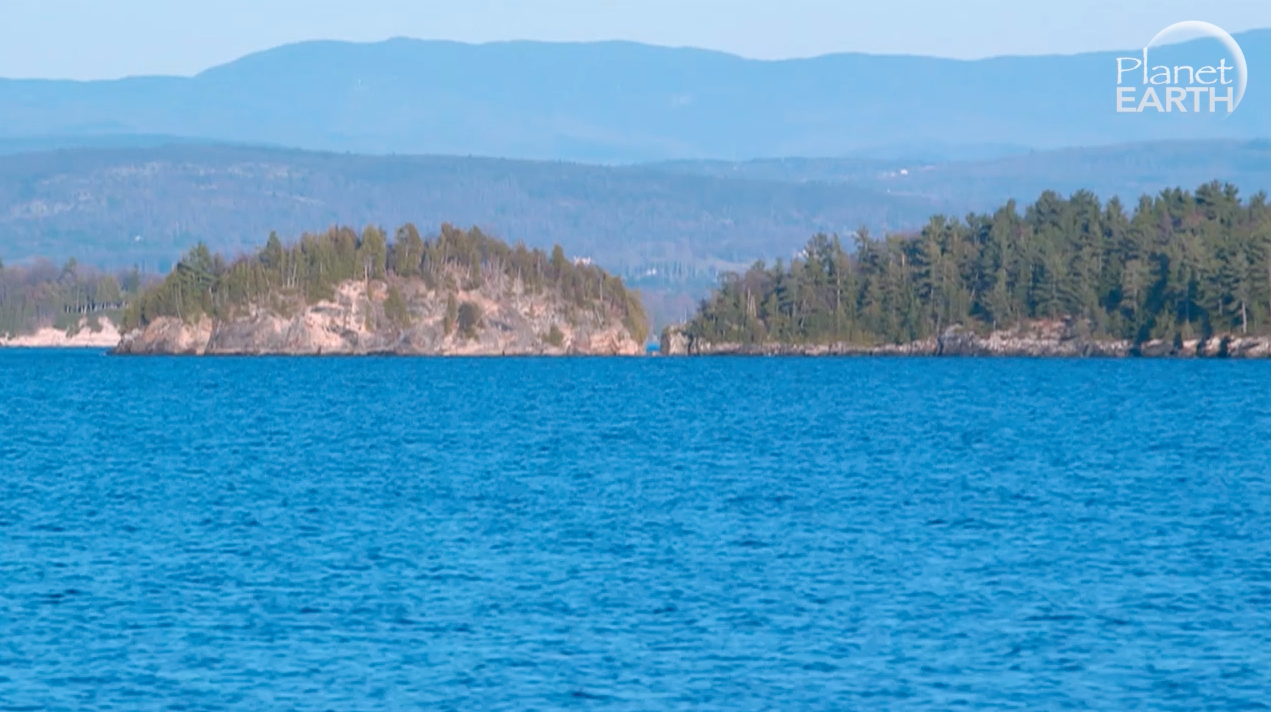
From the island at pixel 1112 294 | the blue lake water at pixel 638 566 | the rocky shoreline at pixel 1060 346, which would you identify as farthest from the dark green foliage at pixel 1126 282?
the blue lake water at pixel 638 566

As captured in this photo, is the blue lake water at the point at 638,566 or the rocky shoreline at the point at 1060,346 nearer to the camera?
the blue lake water at the point at 638,566

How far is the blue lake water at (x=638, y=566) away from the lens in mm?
27797

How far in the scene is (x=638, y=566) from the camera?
125ft

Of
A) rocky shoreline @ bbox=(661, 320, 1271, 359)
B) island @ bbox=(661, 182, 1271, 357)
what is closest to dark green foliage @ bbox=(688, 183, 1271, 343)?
island @ bbox=(661, 182, 1271, 357)

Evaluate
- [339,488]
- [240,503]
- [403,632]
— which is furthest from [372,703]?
[339,488]

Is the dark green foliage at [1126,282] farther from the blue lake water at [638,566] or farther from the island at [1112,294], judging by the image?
the blue lake water at [638,566]

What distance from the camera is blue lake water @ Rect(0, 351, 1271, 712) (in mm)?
27797

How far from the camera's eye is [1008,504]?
48.9m

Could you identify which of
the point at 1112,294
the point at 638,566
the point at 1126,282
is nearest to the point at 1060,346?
the point at 1112,294

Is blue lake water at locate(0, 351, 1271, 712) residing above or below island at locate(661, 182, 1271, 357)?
below

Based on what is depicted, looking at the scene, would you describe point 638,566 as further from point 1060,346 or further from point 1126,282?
point 1060,346

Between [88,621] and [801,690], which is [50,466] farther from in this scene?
[801,690]

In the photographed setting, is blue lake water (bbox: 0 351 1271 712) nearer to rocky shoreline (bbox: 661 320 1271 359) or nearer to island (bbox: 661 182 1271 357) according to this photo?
rocky shoreline (bbox: 661 320 1271 359)

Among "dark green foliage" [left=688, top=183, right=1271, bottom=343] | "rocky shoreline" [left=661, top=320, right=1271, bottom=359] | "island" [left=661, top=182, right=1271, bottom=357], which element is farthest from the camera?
"dark green foliage" [left=688, top=183, right=1271, bottom=343]
